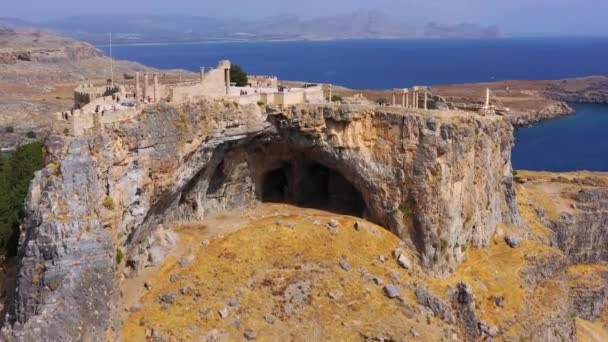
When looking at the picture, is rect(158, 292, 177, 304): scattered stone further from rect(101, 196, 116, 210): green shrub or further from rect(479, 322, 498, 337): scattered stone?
rect(479, 322, 498, 337): scattered stone

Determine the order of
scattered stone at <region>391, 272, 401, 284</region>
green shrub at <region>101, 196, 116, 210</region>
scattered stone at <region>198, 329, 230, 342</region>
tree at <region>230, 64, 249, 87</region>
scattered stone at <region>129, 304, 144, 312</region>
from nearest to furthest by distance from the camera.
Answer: green shrub at <region>101, 196, 116, 210</region> → scattered stone at <region>198, 329, 230, 342</region> → scattered stone at <region>129, 304, 144, 312</region> → scattered stone at <region>391, 272, 401, 284</region> → tree at <region>230, 64, 249, 87</region>

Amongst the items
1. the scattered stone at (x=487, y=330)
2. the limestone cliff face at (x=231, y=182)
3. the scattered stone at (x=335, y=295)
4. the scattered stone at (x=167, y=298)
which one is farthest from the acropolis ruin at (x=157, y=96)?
the scattered stone at (x=487, y=330)

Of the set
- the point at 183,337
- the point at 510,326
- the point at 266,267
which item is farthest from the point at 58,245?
the point at 510,326

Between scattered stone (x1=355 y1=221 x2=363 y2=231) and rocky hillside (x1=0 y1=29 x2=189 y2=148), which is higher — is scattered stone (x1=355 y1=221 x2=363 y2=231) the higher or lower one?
the lower one

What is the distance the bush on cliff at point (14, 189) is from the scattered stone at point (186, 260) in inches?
432

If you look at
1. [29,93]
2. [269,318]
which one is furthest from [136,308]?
[29,93]

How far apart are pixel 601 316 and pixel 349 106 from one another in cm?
3417

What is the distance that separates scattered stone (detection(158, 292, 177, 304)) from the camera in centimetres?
3791

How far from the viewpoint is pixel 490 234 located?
5112 centimetres

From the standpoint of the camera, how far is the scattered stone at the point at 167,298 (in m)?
37.9

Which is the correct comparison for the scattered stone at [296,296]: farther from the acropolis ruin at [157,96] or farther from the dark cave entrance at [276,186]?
the acropolis ruin at [157,96]

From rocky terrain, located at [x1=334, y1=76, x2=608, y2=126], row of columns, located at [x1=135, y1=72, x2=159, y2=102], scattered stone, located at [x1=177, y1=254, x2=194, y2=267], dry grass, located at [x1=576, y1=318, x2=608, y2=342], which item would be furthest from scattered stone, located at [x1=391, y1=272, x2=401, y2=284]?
rocky terrain, located at [x1=334, y1=76, x2=608, y2=126]

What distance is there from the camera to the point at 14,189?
46.9 metres

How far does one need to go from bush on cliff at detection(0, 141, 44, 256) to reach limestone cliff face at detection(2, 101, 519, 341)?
876cm
